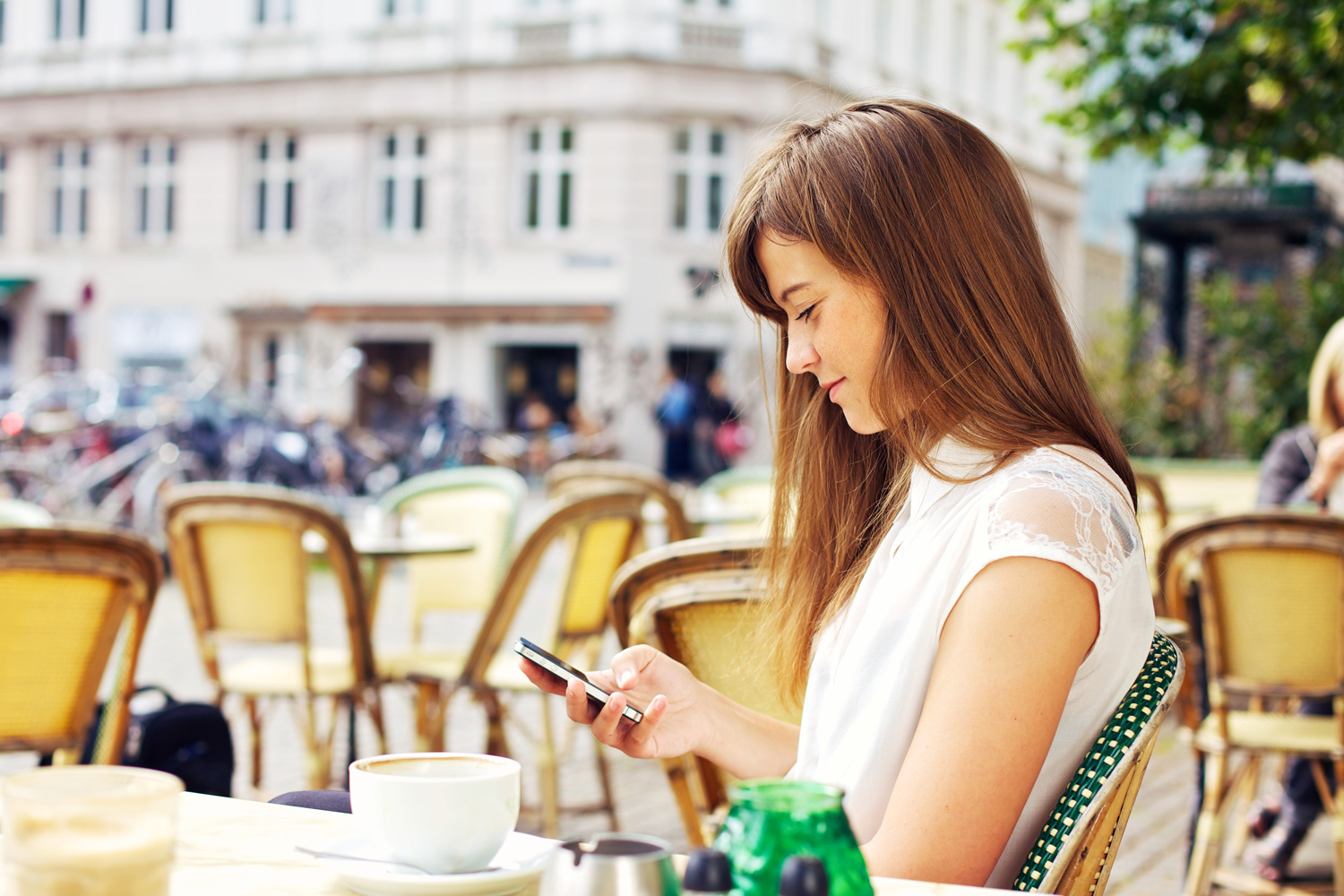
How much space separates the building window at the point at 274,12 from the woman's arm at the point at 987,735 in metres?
26.6

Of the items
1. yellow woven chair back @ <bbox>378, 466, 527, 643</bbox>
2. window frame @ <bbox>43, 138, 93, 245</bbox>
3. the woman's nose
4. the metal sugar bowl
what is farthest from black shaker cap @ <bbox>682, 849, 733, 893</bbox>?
window frame @ <bbox>43, 138, 93, 245</bbox>

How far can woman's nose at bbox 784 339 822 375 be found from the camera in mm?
1617

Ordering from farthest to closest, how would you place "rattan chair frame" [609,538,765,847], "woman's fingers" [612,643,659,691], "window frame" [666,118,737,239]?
"window frame" [666,118,737,239] → "rattan chair frame" [609,538,765,847] → "woman's fingers" [612,643,659,691]

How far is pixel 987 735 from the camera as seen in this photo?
1267mm

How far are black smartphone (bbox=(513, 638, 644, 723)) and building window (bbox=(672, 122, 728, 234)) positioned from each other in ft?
73.3

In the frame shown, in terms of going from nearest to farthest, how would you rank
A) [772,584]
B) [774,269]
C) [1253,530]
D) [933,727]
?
[933,727] < [774,269] < [772,584] < [1253,530]

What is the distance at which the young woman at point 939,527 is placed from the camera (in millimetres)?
1277

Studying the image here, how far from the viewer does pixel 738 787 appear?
2.92ft

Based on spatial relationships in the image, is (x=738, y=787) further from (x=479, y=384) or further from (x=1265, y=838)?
(x=479, y=384)

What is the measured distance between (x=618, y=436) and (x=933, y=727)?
71.3ft

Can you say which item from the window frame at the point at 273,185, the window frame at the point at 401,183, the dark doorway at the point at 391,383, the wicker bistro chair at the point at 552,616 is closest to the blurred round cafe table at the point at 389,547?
the wicker bistro chair at the point at 552,616

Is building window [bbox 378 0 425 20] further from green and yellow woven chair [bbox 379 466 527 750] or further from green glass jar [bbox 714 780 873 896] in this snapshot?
green glass jar [bbox 714 780 873 896]

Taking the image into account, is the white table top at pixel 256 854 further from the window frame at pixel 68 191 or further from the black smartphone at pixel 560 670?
the window frame at pixel 68 191

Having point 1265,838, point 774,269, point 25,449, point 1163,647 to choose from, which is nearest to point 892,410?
point 774,269
